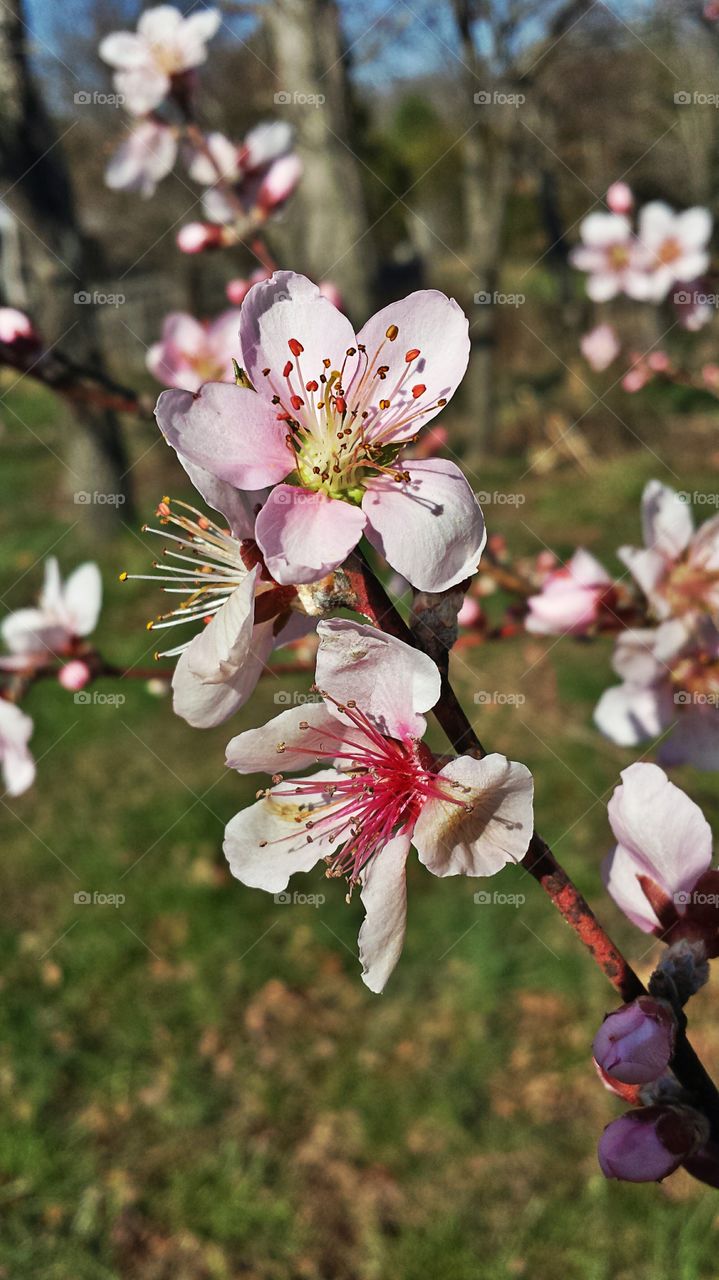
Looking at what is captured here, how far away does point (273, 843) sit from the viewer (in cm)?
98

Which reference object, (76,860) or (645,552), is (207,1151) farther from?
(645,552)

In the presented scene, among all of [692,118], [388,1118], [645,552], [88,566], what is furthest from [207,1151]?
[692,118]

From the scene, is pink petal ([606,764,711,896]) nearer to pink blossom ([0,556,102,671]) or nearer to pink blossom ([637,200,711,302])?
pink blossom ([0,556,102,671])

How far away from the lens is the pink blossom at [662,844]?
0.92 m

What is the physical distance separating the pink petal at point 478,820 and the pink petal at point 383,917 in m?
0.04

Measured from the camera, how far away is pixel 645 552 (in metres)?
1.54

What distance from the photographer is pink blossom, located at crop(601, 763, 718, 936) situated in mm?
916

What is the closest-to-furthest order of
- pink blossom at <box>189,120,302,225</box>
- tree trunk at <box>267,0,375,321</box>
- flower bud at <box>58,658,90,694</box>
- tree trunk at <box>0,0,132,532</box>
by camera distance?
flower bud at <box>58,658,90,694</box> → pink blossom at <box>189,120,302,225</box> → tree trunk at <box>0,0,132,532</box> → tree trunk at <box>267,0,375,321</box>

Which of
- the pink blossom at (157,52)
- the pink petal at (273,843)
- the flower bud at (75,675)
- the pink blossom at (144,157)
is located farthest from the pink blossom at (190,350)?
the pink petal at (273,843)

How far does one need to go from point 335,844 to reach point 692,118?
11.2 metres

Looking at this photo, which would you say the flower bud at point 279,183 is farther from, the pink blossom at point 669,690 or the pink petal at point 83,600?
the pink blossom at point 669,690

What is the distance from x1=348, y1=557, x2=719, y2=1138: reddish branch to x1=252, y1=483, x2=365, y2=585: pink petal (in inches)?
1.5

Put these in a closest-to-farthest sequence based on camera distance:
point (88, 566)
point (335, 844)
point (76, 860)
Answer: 1. point (335, 844)
2. point (88, 566)
3. point (76, 860)

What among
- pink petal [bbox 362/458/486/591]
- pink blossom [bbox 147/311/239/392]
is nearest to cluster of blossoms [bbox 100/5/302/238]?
pink blossom [bbox 147/311/239/392]
